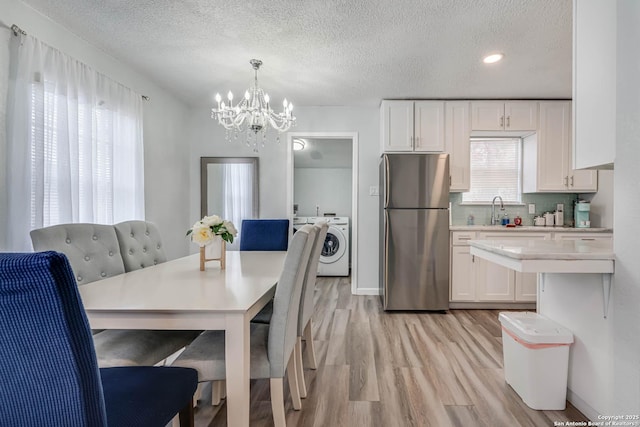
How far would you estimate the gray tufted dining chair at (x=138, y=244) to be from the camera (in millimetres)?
1999

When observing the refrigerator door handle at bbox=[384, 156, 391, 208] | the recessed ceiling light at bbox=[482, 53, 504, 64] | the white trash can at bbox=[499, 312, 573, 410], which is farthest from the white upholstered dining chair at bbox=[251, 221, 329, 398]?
the recessed ceiling light at bbox=[482, 53, 504, 64]

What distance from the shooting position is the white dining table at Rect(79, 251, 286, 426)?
115 centimetres

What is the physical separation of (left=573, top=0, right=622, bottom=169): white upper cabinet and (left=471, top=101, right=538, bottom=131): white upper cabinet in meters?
1.98

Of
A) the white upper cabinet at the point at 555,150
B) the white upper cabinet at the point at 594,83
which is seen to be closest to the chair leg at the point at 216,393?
the white upper cabinet at the point at 594,83

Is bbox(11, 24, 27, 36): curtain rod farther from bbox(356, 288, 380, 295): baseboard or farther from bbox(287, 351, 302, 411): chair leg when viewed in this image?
bbox(356, 288, 380, 295): baseboard

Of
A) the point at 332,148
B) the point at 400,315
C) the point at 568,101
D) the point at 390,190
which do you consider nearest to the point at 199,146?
the point at 332,148

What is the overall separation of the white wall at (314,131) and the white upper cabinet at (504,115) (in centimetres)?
115

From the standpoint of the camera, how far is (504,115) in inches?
141

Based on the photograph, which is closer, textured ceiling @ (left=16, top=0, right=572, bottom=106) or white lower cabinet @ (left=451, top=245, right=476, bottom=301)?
textured ceiling @ (left=16, top=0, right=572, bottom=106)

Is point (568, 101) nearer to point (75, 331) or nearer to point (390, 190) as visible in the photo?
point (390, 190)

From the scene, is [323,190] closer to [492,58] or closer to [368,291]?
[368,291]

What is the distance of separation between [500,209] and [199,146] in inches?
151

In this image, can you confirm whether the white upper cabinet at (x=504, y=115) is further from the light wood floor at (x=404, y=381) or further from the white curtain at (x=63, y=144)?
the white curtain at (x=63, y=144)

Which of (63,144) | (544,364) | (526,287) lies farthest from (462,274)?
(63,144)
